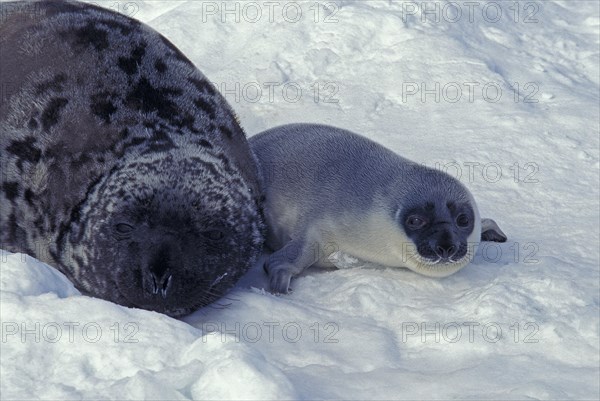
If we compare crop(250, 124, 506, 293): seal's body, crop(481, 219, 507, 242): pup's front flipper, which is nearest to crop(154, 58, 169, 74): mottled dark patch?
crop(250, 124, 506, 293): seal's body

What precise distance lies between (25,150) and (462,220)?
66.5 inches

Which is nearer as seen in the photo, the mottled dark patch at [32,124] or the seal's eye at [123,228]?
the seal's eye at [123,228]

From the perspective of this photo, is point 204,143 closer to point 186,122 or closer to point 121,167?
point 186,122

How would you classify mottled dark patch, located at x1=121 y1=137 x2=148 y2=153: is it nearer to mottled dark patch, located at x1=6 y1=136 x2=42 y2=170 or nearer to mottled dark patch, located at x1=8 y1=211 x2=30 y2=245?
mottled dark patch, located at x1=6 y1=136 x2=42 y2=170

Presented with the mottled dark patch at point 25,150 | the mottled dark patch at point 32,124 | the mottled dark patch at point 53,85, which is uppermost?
the mottled dark patch at point 53,85

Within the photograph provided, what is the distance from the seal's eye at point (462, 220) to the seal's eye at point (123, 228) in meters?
1.33

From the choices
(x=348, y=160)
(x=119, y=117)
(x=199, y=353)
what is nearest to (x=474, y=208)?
(x=348, y=160)

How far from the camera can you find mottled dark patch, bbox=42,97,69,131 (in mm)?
3893

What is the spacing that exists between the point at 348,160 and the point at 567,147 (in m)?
1.36

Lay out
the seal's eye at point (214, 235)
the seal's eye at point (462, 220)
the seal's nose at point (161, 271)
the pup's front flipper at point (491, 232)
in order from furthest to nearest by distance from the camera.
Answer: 1. the pup's front flipper at point (491, 232)
2. the seal's eye at point (462, 220)
3. the seal's eye at point (214, 235)
4. the seal's nose at point (161, 271)

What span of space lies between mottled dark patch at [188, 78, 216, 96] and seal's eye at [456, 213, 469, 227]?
110 cm

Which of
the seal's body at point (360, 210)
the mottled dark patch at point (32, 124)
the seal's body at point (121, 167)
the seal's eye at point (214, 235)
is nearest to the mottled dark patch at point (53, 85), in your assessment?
the seal's body at point (121, 167)

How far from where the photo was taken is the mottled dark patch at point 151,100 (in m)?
3.97

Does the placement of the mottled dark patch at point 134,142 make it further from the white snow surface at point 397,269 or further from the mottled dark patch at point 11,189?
the white snow surface at point 397,269
